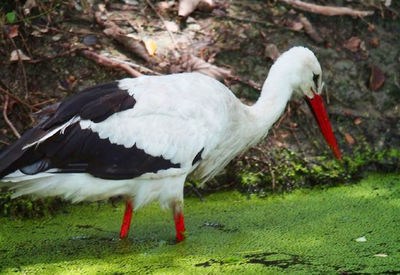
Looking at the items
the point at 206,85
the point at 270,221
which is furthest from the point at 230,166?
the point at 206,85

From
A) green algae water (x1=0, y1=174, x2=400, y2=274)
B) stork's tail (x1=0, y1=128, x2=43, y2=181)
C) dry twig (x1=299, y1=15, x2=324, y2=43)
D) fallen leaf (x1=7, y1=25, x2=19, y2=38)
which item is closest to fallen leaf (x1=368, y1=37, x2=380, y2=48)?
dry twig (x1=299, y1=15, x2=324, y2=43)

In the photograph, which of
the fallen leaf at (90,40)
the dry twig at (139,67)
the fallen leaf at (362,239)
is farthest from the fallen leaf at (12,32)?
the fallen leaf at (362,239)

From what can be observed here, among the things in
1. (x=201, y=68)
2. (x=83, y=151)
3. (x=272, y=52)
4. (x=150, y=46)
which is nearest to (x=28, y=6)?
(x=150, y=46)

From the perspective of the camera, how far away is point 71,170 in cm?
472

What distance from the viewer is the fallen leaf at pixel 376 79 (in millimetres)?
6719

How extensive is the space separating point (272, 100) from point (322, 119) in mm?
630

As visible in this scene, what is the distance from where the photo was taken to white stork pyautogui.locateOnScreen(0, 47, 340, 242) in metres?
4.71

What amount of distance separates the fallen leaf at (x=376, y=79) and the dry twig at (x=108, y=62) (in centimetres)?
204

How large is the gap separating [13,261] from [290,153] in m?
2.50

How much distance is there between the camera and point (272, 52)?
669 cm

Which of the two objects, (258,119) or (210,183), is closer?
(258,119)

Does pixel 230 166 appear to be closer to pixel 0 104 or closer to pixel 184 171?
pixel 184 171

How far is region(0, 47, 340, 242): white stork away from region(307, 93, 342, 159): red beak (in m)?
0.77

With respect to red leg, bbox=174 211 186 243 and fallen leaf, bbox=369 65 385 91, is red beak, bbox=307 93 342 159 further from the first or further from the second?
red leg, bbox=174 211 186 243
